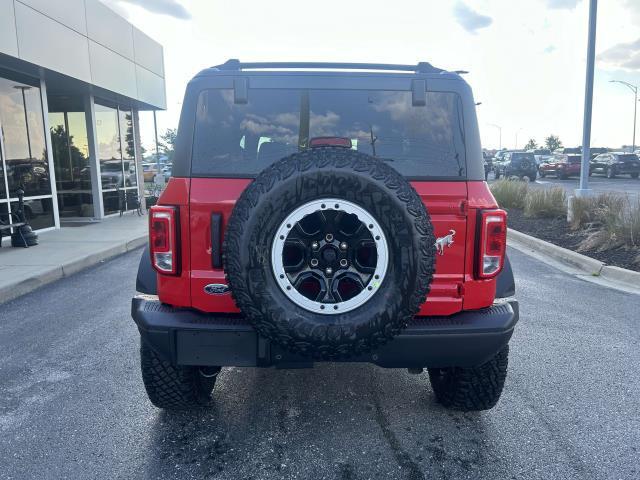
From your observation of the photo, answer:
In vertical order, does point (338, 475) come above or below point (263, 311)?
below

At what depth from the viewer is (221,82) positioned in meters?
2.72

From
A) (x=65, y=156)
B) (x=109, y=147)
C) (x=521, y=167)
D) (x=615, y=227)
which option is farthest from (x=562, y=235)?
(x=521, y=167)

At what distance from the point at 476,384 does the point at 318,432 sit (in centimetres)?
101

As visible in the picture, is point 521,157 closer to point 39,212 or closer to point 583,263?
point 583,263

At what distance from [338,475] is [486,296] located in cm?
124

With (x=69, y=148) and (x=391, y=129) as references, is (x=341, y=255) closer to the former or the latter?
(x=391, y=129)

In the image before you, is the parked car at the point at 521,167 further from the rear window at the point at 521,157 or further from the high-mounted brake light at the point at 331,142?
the high-mounted brake light at the point at 331,142

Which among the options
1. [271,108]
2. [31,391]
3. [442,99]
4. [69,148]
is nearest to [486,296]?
[442,99]

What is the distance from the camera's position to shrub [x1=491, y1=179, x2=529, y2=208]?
14.6 meters

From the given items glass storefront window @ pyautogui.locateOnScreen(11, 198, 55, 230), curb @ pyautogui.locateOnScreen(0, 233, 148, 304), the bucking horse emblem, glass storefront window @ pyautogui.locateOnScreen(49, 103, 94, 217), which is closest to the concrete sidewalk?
curb @ pyautogui.locateOnScreen(0, 233, 148, 304)

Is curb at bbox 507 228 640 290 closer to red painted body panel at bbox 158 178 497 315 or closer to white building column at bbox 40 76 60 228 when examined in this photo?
red painted body panel at bbox 158 178 497 315

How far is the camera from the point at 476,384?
3035 mm

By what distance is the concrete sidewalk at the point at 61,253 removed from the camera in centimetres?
664

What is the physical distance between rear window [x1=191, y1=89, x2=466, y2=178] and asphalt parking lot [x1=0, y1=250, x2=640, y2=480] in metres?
1.59
